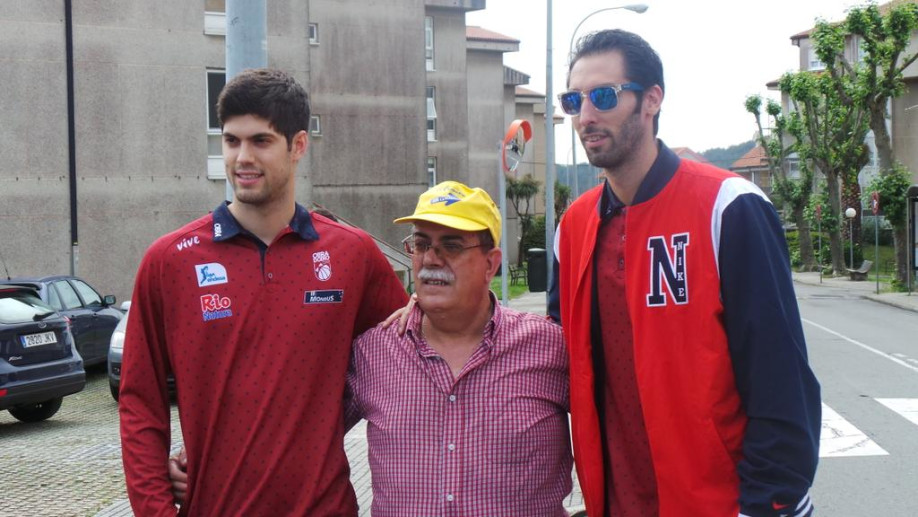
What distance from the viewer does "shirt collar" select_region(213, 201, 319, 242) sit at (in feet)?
10.3

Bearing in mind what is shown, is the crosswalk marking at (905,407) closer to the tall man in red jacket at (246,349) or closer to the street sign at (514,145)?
the street sign at (514,145)

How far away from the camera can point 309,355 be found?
3.11 metres

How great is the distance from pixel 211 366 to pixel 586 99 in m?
1.40

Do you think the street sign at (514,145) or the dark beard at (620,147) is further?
the street sign at (514,145)

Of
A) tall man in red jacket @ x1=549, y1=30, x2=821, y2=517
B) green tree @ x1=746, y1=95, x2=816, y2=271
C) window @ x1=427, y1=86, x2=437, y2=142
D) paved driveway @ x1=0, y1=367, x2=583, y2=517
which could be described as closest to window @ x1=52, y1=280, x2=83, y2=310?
paved driveway @ x1=0, y1=367, x2=583, y2=517

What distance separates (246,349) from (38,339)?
919 cm

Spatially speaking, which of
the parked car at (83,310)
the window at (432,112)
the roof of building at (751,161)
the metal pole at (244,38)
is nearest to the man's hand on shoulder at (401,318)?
the metal pole at (244,38)

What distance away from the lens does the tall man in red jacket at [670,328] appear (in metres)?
2.66

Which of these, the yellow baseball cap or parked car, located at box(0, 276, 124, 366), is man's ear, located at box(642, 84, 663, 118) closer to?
the yellow baseball cap

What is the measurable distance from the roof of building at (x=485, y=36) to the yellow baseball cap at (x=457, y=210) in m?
49.1

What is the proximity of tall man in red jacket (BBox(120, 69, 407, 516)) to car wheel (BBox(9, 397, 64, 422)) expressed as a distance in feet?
31.7

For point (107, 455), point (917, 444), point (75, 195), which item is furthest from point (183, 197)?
point (917, 444)

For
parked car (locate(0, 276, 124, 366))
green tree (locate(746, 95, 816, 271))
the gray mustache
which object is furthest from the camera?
green tree (locate(746, 95, 816, 271))

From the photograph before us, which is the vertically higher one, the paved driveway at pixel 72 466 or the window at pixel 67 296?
the window at pixel 67 296
